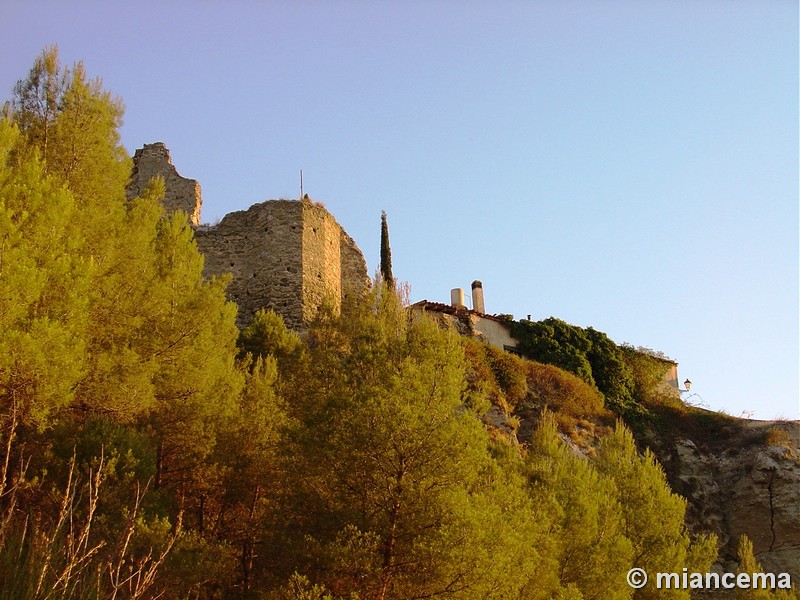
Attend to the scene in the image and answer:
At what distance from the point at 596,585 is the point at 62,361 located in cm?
971

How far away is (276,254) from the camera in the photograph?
2500 cm

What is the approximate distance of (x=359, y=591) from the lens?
1025cm

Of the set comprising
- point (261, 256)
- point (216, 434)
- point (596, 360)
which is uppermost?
point (261, 256)

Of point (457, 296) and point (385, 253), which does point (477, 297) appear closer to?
point (457, 296)

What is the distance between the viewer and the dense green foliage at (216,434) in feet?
34.0

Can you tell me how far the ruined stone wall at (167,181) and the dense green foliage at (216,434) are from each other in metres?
11.8

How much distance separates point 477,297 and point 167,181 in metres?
12.9

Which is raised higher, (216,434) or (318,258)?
(318,258)

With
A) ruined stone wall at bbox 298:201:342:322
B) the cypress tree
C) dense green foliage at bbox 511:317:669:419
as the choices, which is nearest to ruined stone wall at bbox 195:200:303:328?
ruined stone wall at bbox 298:201:342:322

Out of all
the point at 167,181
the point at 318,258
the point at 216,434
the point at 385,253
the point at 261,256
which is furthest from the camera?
the point at 385,253

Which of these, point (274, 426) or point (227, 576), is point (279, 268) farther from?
point (227, 576)

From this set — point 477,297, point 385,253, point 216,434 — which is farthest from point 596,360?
point 216,434

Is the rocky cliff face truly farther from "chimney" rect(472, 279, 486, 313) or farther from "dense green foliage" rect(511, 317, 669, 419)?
"chimney" rect(472, 279, 486, 313)

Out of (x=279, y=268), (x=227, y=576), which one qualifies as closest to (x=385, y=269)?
(x=279, y=268)
